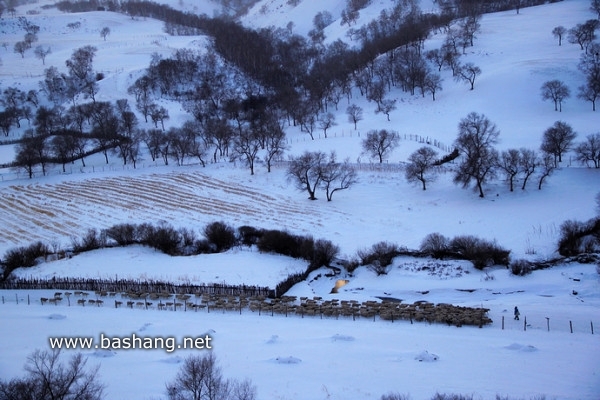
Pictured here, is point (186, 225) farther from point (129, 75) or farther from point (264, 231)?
point (129, 75)

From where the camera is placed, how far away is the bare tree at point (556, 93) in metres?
74.2

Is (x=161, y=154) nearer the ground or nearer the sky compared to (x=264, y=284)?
nearer the sky

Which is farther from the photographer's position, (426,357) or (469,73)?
(469,73)

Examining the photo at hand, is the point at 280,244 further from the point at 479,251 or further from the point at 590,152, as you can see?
the point at 590,152

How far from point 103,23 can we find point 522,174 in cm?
16567

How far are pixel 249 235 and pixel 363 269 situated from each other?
11900 millimetres

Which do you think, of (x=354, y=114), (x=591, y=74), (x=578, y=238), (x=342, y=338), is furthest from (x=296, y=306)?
(x=591, y=74)

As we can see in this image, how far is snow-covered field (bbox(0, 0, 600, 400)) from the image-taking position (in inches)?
832

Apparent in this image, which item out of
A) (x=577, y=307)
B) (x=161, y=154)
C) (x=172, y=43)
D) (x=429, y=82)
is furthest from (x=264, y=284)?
(x=172, y=43)

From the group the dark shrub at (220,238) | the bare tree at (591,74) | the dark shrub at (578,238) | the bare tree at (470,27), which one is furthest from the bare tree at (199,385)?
the bare tree at (470,27)

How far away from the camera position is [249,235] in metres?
45.8

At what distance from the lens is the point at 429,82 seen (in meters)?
92.2

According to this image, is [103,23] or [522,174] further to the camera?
[103,23]

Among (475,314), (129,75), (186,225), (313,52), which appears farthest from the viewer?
(313,52)
